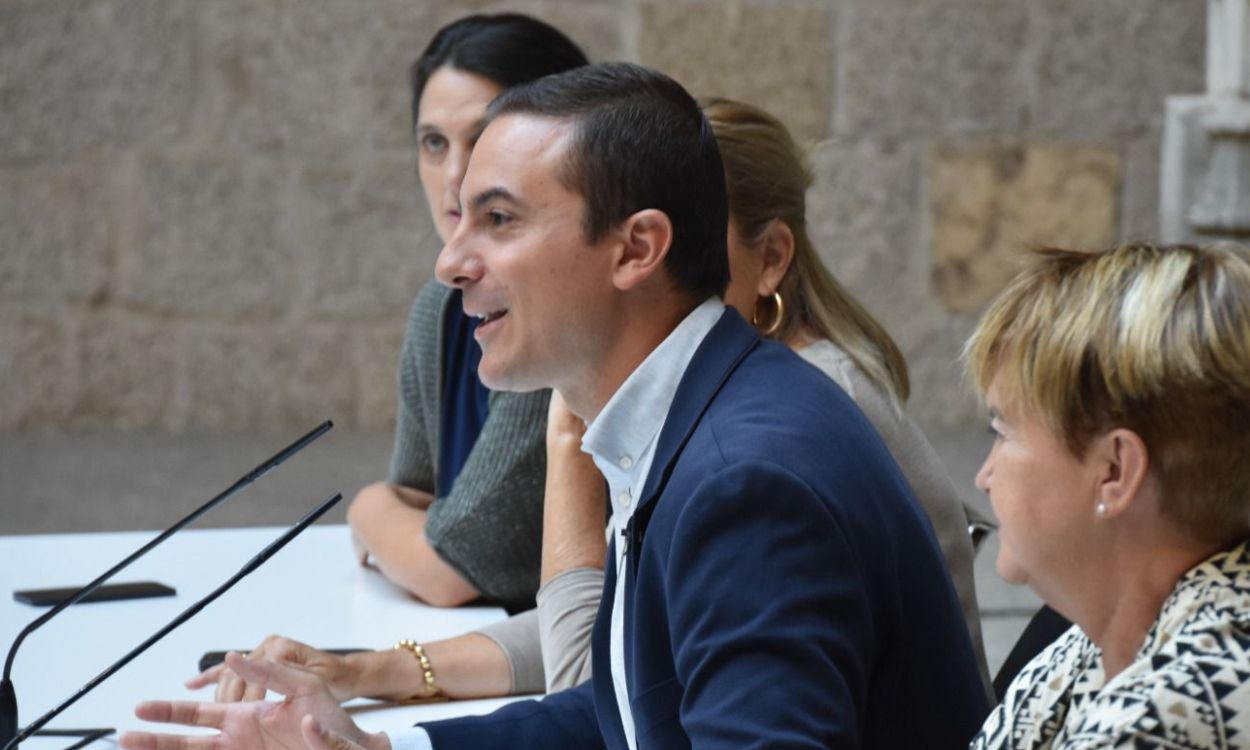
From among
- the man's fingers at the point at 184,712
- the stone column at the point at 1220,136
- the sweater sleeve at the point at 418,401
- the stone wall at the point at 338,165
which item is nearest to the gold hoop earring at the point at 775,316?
the sweater sleeve at the point at 418,401

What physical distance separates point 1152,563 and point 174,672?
3.79ft

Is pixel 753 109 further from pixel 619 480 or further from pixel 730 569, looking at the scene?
pixel 730 569

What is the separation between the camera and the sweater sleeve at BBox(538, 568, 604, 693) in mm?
1923

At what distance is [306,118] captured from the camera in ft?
16.3

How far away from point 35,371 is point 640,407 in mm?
3762

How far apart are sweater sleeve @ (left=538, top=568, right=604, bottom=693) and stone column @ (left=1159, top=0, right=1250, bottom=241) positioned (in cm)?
255

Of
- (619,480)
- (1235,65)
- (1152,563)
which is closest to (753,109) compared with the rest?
(619,480)

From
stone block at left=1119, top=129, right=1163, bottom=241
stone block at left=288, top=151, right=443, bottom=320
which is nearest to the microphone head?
stone block at left=288, top=151, right=443, bottom=320

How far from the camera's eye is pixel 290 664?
179cm

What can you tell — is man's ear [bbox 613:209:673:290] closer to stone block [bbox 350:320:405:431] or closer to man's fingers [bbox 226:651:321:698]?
man's fingers [bbox 226:651:321:698]

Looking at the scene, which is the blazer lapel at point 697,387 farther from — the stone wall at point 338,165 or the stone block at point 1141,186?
the stone block at point 1141,186

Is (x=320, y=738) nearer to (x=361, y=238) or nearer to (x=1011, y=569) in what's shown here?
(x=1011, y=569)

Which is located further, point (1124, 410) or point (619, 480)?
point (619, 480)

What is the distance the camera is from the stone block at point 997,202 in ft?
17.4
